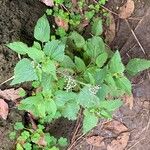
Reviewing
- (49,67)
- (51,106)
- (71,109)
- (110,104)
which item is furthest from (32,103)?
(110,104)

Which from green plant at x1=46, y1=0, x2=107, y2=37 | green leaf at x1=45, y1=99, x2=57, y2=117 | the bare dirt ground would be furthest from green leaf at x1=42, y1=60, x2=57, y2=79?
the bare dirt ground

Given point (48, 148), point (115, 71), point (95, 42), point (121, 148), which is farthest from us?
point (121, 148)

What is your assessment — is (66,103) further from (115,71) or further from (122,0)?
(122,0)

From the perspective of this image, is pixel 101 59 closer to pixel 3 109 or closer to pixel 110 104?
pixel 110 104

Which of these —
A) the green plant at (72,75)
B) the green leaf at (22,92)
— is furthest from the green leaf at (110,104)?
the green leaf at (22,92)

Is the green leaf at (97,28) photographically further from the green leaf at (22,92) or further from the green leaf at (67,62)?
the green leaf at (22,92)

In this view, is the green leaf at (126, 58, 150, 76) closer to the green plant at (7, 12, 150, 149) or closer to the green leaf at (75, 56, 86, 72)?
the green plant at (7, 12, 150, 149)

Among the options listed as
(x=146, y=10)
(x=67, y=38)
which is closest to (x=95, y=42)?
(x=67, y=38)
